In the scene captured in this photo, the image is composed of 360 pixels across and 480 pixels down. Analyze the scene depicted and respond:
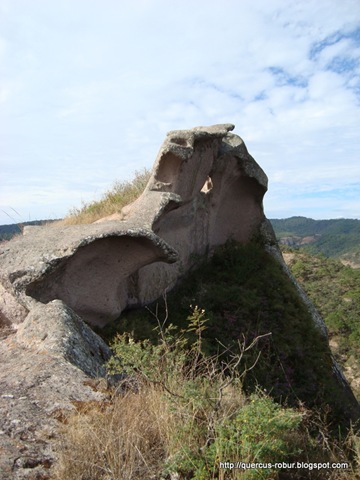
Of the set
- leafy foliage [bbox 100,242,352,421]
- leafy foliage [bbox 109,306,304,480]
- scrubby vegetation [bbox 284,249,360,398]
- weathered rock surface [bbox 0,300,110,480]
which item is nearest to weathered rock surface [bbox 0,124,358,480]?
weathered rock surface [bbox 0,300,110,480]

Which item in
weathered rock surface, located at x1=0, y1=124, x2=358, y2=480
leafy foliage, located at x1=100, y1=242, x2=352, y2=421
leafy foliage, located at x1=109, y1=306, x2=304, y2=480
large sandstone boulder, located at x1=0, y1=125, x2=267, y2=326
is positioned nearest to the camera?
leafy foliage, located at x1=109, y1=306, x2=304, y2=480

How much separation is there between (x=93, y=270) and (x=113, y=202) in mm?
5028

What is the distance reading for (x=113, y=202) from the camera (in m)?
11.7

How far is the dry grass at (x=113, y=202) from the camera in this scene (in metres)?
10.6

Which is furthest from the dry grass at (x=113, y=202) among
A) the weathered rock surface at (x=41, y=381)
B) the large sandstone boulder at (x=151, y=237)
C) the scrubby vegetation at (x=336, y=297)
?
the scrubby vegetation at (x=336, y=297)

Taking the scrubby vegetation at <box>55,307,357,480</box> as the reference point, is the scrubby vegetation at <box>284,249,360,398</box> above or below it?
below

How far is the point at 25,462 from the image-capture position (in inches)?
104

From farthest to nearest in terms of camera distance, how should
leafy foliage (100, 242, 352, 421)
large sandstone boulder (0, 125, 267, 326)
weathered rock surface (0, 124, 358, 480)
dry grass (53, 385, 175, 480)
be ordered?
leafy foliage (100, 242, 352, 421) < large sandstone boulder (0, 125, 267, 326) < weathered rock surface (0, 124, 358, 480) < dry grass (53, 385, 175, 480)

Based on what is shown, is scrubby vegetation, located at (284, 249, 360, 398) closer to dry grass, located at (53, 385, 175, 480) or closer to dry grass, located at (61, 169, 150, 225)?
dry grass, located at (61, 169, 150, 225)

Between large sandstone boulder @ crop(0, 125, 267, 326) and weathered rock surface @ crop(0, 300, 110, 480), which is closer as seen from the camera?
weathered rock surface @ crop(0, 300, 110, 480)

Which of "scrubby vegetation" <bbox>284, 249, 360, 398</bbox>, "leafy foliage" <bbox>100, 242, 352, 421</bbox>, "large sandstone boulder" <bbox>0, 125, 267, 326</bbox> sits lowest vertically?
"scrubby vegetation" <bbox>284, 249, 360, 398</bbox>

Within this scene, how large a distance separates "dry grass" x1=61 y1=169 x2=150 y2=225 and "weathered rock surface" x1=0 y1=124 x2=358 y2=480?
1758mm

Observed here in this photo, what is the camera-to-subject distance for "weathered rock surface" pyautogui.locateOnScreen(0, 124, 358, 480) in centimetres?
337

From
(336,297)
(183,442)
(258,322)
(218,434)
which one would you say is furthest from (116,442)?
(336,297)
